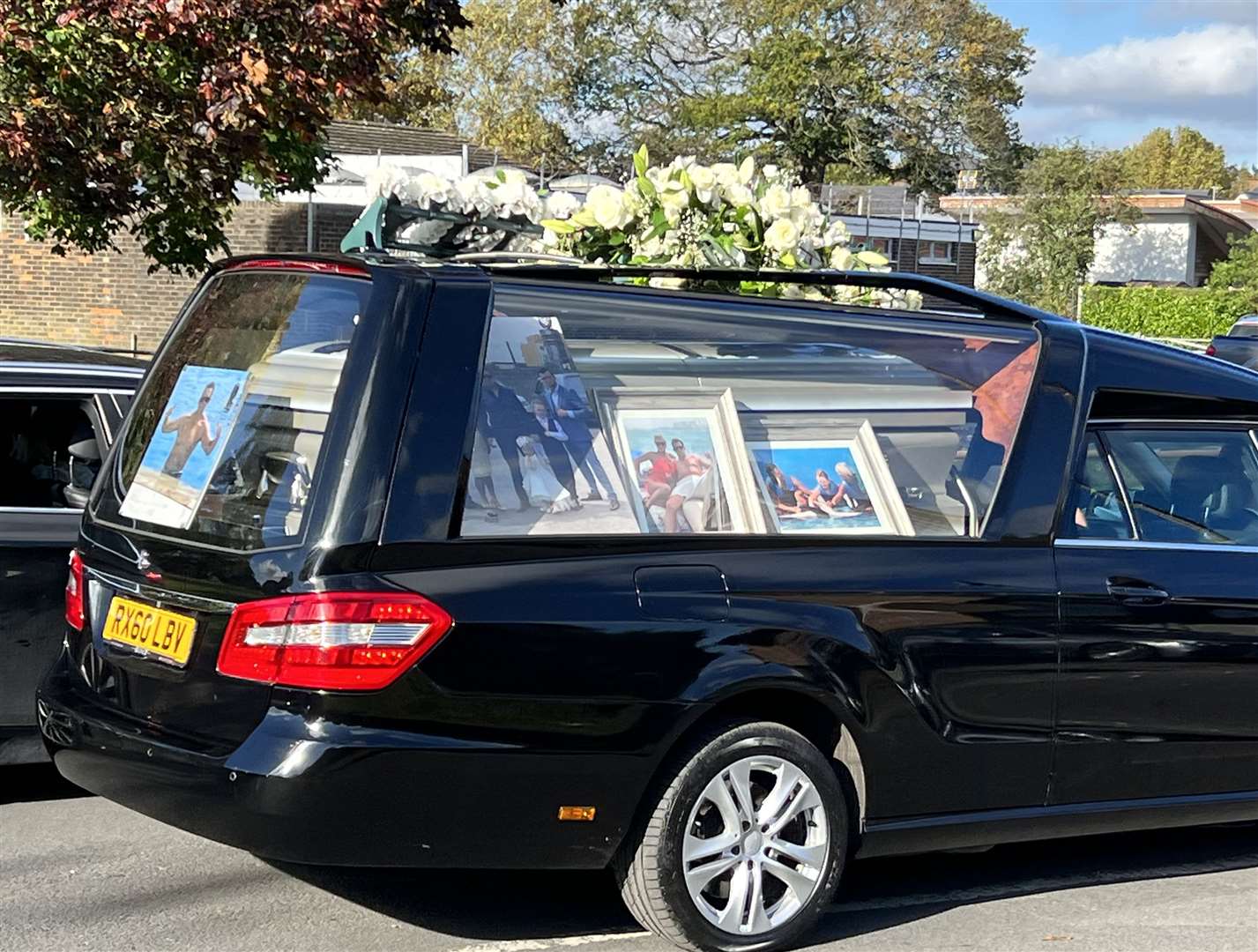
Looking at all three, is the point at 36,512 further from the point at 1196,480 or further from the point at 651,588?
the point at 1196,480

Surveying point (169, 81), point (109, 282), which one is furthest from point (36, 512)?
point (109, 282)

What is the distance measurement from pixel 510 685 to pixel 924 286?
2232 millimetres

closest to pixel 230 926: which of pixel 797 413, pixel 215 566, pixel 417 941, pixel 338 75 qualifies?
pixel 417 941

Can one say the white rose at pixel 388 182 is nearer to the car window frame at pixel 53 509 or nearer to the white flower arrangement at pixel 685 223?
the white flower arrangement at pixel 685 223

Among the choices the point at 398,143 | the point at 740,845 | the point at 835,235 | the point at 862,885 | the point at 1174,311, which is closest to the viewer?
the point at 740,845

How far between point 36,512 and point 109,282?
56.9ft

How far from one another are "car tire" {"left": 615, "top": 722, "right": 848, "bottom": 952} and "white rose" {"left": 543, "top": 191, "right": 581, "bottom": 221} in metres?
3.72

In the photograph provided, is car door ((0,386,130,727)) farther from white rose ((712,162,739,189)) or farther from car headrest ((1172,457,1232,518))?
car headrest ((1172,457,1232,518))

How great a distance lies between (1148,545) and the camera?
525 cm

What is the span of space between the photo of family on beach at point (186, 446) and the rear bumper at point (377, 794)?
0.61 m

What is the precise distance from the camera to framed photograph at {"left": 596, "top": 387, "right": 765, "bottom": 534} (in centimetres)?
455

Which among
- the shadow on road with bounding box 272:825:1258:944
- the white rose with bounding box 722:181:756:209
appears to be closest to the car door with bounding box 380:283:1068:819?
the shadow on road with bounding box 272:825:1258:944

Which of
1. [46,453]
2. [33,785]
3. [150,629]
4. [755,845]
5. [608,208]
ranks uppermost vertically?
[608,208]

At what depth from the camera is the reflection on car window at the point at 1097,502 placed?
5.13 meters
